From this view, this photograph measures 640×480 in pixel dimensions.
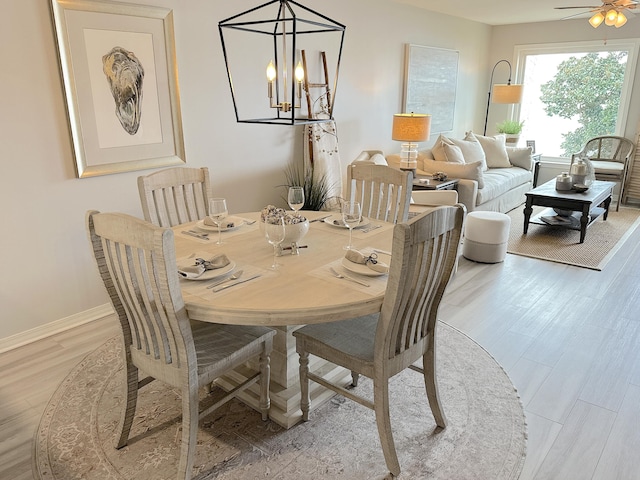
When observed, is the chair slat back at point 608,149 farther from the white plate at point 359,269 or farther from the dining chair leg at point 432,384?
the white plate at point 359,269

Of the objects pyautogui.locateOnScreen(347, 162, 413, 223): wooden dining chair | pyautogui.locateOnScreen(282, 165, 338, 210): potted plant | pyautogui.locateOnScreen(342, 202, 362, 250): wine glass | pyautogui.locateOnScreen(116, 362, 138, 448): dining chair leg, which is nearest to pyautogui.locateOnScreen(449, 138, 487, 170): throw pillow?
pyautogui.locateOnScreen(282, 165, 338, 210): potted plant

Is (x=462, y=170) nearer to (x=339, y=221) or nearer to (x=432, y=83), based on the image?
(x=432, y=83)

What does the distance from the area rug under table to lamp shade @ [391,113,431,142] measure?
117 inches

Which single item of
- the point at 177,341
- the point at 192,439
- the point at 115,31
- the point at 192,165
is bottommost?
the point at 192,439

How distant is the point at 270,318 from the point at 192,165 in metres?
2.27

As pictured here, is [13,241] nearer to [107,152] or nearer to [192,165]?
[107,152]

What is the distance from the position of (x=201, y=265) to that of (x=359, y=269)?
2.03 ft

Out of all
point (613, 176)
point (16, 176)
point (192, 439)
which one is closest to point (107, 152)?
point (16, 176)

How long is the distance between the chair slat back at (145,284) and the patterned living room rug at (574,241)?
11.9 feet

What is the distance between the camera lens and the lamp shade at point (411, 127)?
15.9ft

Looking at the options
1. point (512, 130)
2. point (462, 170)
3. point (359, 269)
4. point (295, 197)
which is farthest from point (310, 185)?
point (512, 130)

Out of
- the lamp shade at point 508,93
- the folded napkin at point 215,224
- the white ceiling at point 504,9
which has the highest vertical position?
the white ceiling at point 504,9

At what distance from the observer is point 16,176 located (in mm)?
2656

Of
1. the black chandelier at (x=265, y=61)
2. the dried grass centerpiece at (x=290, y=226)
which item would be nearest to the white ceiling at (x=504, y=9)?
the black chandelier at (x=265, y=61)
